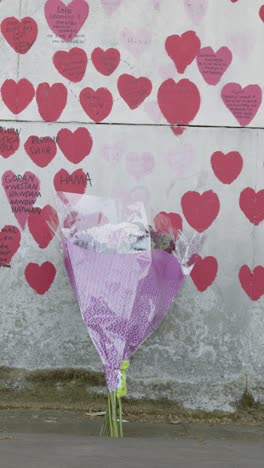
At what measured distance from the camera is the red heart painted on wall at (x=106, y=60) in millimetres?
5961

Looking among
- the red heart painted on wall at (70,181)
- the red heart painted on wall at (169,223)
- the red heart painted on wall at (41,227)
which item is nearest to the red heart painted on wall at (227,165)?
the red heart painted on wall at (169,223)

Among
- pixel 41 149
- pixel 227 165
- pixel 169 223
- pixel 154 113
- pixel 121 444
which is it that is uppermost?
pixel 154 113

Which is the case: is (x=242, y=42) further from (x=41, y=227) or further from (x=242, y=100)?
(x=41, y=227)

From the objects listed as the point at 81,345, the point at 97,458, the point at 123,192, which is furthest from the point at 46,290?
the point at 97,458

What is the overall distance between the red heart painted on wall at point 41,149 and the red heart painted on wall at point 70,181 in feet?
0.43

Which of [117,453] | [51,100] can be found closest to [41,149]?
[51,100]

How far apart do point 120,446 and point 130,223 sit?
135 centimetres

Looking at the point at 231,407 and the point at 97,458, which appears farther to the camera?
the point at 231,407

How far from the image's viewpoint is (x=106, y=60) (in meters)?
5.96

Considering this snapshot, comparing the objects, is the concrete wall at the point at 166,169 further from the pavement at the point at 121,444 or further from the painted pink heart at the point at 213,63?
the pavement at the point at 121,444

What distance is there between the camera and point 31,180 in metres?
5.96

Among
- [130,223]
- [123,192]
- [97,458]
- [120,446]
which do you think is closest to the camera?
[97,458]

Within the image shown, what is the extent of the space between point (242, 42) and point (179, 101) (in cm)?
62

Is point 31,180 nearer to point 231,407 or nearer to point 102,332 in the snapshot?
point 102,332
